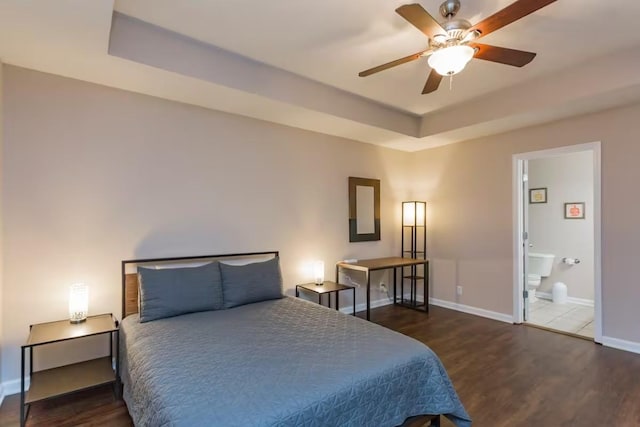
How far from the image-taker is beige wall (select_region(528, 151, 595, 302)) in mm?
4824

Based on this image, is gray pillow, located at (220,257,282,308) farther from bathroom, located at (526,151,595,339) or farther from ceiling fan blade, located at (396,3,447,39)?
bathroom, located at (526,151,595,339)

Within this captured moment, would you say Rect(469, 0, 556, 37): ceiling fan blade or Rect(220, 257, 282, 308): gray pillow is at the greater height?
Rect(469, 0, 556, 37): ceiling fan blade

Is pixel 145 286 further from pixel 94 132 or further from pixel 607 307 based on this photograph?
pixel 607 307

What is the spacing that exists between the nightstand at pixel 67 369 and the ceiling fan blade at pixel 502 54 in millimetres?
3154

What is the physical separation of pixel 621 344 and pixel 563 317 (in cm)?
109

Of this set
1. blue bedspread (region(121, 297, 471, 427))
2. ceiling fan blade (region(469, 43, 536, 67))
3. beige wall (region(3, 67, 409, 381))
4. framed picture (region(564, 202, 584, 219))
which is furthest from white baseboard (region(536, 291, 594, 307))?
ceiling fan blade (region(469, 43, 536, 67))

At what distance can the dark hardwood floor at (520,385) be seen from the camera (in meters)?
2.15

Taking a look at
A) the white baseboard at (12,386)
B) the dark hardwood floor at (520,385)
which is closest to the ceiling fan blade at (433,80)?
the dark hardwood floor at (520,385)

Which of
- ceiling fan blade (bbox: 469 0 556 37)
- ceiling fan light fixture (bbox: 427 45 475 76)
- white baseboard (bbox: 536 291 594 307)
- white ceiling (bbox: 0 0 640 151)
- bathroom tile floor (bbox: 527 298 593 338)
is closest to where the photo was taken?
ceiling fan blade (bbox: 469 0 556 37)

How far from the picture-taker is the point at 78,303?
8.09 feet

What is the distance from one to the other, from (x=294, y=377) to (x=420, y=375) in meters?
0.77

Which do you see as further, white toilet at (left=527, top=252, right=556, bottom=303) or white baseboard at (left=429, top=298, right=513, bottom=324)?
white toilet at (left=527, top=252, right=556, bottom=303)

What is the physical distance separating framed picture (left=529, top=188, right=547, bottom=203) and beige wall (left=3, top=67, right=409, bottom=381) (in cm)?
381

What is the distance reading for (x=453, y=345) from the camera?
3367 millimetres
